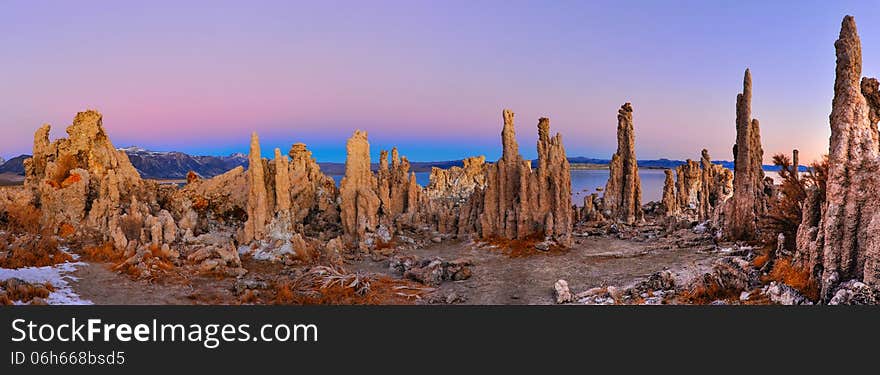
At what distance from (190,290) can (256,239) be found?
6973 mm

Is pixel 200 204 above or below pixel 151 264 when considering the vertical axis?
above

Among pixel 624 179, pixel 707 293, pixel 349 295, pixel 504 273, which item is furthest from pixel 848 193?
pixel 624 179

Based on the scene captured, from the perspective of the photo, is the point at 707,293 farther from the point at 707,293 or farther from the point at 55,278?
the point at 55,278

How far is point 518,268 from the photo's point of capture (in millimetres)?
19688

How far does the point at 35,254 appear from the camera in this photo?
16109 millimetres

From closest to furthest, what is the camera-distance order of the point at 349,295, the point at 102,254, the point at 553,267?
1. the point at 349,295
2. the point at 102,254
3. the point at 553,267

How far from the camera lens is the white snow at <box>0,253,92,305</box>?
12.4 metres

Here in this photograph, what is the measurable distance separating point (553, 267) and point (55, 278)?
16.8 m

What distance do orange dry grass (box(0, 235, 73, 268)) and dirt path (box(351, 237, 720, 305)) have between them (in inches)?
405

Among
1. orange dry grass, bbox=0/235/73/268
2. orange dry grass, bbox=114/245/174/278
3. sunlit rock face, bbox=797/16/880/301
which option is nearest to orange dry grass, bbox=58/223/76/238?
orange dry grass, bbox=0/235/73/268

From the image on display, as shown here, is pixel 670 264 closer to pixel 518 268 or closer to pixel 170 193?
pixel 518 268

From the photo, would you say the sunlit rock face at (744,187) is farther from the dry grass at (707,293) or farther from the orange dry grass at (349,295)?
the orange dry grass at (349,295)

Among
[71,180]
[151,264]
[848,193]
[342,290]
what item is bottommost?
[342,290]

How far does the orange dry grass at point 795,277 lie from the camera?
420 inches
